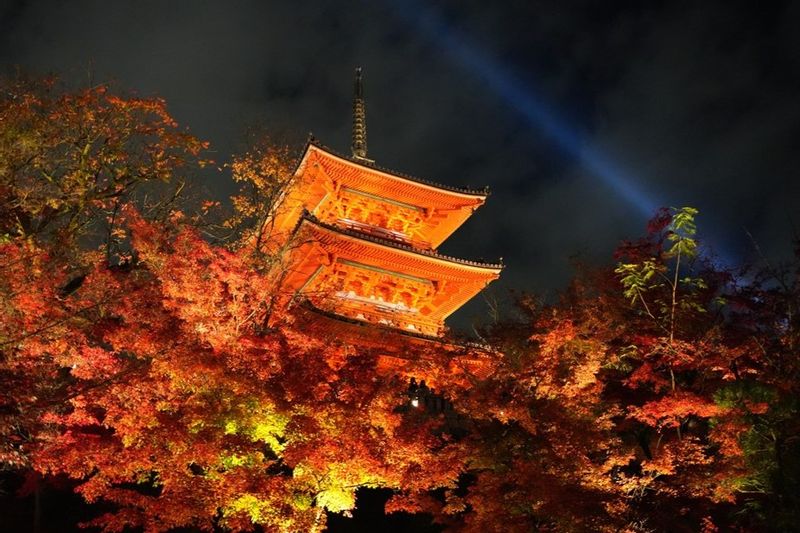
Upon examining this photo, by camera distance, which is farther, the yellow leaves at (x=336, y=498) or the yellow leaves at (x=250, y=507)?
the yellow leaves at (x=336, y=498)

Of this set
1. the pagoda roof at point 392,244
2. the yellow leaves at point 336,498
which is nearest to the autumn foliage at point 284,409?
the yellow leaves at point 336,498

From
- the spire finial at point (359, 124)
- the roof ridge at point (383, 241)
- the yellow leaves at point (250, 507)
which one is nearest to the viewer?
the yellow leaves at point (250, 507)

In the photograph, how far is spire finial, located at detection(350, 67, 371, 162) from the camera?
30792mm

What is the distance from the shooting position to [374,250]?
2291 centimetres

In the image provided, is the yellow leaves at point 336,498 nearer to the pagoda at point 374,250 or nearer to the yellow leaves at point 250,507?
the yellow leaves at point 250,507

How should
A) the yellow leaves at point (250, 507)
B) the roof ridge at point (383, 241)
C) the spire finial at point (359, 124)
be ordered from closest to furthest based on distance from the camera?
the yellow leaves at point (250, 507) → the roof ridge at point (383, 241) → the spire finial at point (359, 124)

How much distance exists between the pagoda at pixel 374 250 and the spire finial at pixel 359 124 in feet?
15.1

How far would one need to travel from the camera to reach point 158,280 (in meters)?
13.6

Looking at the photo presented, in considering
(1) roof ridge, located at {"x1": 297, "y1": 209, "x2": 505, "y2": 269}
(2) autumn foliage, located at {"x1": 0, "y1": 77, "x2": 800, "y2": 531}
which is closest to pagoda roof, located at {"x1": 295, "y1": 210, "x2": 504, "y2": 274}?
(1) roof ridge, located at {"x1": 297, "y1": 209, "x2": 505, "y2": 269}

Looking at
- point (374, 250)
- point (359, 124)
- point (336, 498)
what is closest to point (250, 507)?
point (336, 498)

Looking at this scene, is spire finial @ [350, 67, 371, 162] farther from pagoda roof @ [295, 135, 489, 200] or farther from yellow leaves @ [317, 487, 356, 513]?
yellow leaves @ [317, 487, 356, 513]

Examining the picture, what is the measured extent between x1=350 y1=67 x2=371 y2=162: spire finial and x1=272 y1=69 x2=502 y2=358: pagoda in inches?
181

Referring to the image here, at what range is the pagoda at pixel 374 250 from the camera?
22.2 m

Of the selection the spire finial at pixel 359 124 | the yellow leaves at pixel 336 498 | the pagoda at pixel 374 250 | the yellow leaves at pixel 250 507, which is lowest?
the yellow leaves at pixel 250 507
